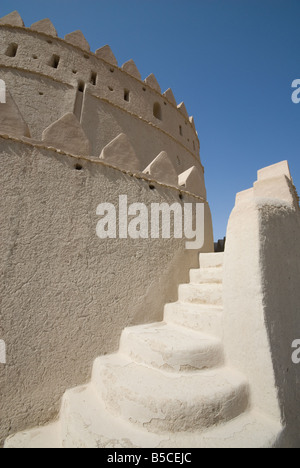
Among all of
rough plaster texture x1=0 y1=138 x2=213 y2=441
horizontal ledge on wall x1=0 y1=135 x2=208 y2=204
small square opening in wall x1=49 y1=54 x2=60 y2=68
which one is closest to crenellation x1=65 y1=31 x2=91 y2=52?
small square opening in wall x1=49 y1=54 x2=60 y2=68

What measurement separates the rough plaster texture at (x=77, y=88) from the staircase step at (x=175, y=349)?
6.48m

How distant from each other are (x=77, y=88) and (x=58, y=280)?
7729mm

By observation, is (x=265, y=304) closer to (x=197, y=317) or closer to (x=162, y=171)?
(x=197, y=317)

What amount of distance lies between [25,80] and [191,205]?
7482 mm

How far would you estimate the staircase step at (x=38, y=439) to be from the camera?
5.56 ft

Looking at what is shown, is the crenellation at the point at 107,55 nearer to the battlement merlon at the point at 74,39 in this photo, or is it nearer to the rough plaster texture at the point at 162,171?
the battlement merlon at the point at 74,39

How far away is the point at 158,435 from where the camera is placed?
138cm

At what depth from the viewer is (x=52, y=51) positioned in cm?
727

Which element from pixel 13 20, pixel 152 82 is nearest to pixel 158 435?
pixel 152 82

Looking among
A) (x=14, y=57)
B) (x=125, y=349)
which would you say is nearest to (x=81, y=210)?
(x=125, y=349)

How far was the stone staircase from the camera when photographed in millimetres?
1367

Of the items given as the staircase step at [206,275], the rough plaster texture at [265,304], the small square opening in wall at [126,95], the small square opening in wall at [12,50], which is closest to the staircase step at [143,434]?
the rough plaster texture at [265,304]

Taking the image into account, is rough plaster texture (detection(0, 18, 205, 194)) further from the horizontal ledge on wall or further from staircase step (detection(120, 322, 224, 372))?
staircase step (detection(120, 322, 224, 372))

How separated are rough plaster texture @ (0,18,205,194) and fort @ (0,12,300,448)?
500 cm
